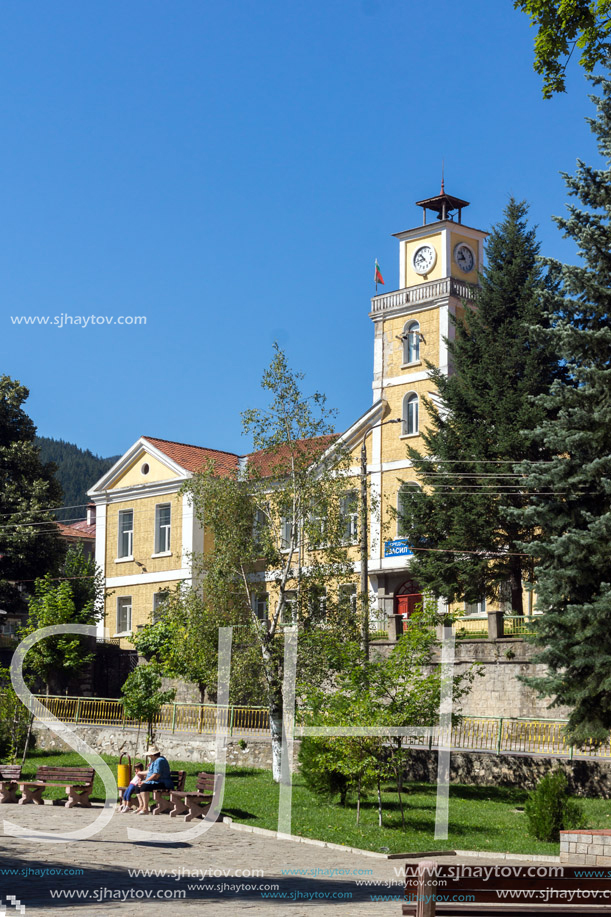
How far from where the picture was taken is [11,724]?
102 feet

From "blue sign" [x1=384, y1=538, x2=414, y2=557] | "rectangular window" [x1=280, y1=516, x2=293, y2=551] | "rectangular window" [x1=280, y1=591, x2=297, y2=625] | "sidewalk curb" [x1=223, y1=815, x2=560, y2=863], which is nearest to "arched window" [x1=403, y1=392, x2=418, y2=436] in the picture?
"blue sign" [x1=384, y1=538, x2=414, y2=557]

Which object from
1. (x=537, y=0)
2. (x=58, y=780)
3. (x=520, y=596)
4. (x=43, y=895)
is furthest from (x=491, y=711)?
(x=537, y=0)

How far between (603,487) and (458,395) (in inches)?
533

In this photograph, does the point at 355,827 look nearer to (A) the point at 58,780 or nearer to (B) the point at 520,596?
(A) the point at 58,780

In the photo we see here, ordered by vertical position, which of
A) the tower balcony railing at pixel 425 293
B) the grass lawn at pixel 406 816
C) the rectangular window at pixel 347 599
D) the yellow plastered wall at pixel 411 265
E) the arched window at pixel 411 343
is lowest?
the grass lawn at pixel 406 816

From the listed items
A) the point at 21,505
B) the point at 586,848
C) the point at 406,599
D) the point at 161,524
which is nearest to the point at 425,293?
the point at 406,599

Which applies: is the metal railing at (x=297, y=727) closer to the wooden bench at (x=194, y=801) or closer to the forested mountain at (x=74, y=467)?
the wooden bench at (x=194, y=801)

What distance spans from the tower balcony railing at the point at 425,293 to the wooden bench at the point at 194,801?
884 inches

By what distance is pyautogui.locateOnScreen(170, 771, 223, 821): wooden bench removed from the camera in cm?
2039

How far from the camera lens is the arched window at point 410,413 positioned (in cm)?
4075

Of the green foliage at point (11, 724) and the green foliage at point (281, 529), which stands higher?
the green foliage at point (281, 529)

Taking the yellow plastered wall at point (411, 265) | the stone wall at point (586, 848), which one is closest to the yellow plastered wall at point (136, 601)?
the yellow plastered wall at point (411, 265)

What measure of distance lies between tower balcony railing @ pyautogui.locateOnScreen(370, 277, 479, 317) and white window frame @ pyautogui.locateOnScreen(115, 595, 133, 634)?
16.7 m

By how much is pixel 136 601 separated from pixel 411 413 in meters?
15.1
